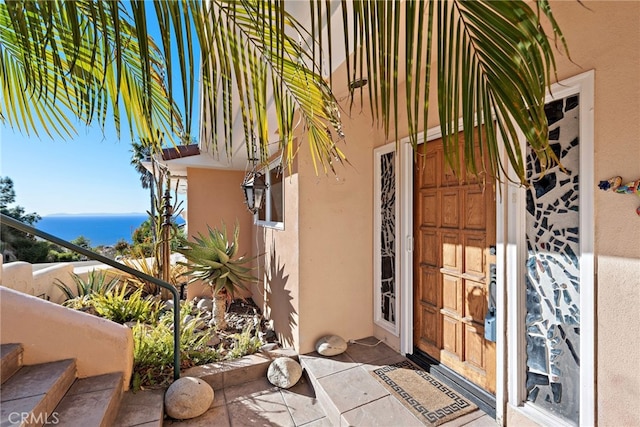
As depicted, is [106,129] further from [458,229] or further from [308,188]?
[458,229]

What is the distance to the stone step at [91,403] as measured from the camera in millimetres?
2109

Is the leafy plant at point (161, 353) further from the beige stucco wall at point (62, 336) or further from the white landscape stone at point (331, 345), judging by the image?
the white landscape stone at point (331, 345)

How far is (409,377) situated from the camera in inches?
114

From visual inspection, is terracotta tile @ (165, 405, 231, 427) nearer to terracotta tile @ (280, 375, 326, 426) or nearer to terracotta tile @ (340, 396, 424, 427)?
terracotta tile @ (280, 375, 326, 426)

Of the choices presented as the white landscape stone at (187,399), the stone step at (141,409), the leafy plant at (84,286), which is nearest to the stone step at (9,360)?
the stone step at (141,409)

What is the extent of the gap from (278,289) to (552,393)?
124 inches

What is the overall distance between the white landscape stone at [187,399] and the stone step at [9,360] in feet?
4.03

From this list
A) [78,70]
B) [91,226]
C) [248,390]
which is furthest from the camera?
[91,226]

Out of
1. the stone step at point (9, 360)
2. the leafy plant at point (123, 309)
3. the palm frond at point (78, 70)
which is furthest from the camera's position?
the leafy plant at point (123, 309)

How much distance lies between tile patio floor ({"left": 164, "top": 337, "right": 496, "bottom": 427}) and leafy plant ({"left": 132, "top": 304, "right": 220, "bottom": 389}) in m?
0.51

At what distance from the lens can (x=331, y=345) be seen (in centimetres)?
340

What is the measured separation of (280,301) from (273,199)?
5.51 feet

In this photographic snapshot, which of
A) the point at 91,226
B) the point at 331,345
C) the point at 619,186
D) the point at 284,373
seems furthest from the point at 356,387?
the point at 91,226

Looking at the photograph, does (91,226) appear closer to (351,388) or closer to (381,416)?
(351,388)
